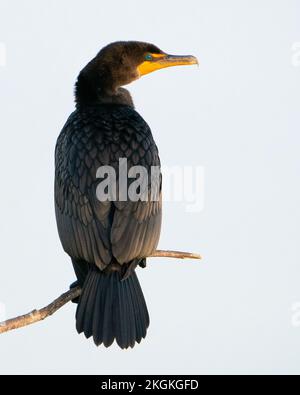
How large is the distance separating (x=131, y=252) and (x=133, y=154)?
81cm

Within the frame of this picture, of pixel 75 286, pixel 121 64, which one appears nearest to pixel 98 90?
pixel 121 64

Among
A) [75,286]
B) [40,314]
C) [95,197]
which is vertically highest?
[95,197]

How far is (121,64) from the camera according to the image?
23.1 feet

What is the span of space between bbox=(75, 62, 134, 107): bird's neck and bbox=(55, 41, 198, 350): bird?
259 millimetres

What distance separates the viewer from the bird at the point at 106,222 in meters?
5.56

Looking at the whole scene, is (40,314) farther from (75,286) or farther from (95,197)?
(95,197)

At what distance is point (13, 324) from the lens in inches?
202

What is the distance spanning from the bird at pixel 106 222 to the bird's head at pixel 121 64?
0.43 meters

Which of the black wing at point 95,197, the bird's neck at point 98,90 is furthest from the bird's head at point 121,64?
the black wing at point 95,197

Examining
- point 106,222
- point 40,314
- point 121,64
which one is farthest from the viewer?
point 121,64

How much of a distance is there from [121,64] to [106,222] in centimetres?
197

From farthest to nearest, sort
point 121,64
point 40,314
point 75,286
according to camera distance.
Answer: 1. point 121,64
2. point 75,286
3. point 40,314

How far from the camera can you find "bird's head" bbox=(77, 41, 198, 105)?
695cm

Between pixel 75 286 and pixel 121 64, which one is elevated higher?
pixel 121 64
